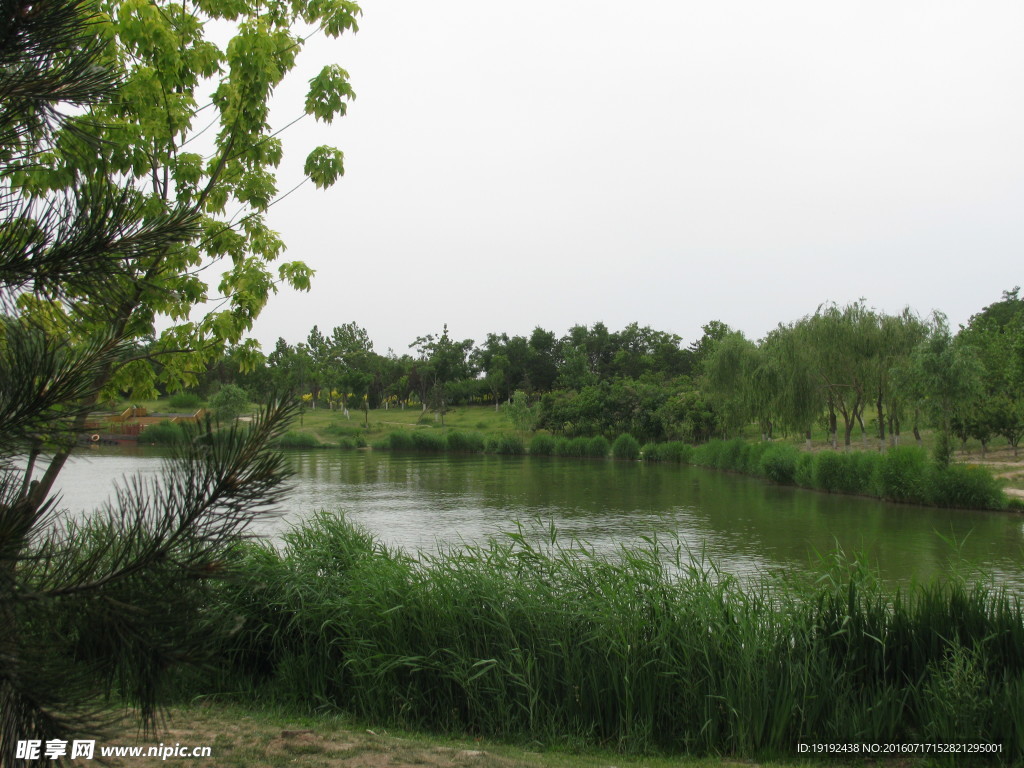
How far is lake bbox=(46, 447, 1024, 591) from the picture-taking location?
15.1 meters

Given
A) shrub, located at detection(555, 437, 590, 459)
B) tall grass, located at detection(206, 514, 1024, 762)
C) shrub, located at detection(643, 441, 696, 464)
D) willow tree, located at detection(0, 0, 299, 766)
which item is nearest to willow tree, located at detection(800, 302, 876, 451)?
shrub, located at detection(643, 441, 696, 464)

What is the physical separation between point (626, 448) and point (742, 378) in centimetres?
1170

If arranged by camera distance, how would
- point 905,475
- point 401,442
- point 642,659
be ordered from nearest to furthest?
point 642,659 → point 905,475 → point 401,442

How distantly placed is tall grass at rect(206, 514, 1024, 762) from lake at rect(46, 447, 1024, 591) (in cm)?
329

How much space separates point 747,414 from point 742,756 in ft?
104

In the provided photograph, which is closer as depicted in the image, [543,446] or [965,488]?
[965,488]

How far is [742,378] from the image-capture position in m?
34.0

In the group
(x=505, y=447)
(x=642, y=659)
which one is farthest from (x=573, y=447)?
(x=642, y=659)

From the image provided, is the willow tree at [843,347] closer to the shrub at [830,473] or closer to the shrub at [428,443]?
the shrub at [830,473]

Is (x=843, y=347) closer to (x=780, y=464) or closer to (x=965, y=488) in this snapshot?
(x=780, y=464)

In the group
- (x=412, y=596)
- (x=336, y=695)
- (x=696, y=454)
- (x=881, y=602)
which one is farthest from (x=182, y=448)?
(x=696, y=454)

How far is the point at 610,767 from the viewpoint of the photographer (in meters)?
4.48

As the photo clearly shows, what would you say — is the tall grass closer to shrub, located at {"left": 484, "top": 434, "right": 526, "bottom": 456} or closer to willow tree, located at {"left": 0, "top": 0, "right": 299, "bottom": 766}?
willow tree, located at {"left": 0, "top": 0, "right": 299, "bottom": 766}

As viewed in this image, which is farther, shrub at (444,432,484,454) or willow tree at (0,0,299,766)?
shrub at (444,432,484,454)
